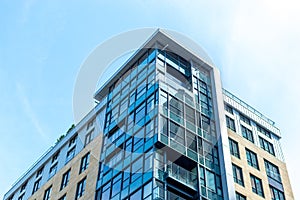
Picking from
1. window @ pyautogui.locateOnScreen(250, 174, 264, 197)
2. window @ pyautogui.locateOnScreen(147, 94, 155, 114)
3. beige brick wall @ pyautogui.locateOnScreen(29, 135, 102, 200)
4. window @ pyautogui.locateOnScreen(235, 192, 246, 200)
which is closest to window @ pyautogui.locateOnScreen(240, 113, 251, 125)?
window @ pyautogui.locateOnScreen(250, 174, 264, 197)

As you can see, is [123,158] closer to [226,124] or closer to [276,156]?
[226,124]

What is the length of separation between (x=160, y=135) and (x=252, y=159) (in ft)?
37.2

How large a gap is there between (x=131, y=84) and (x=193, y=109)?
6.35 metres

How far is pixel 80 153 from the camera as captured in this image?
47062 mm

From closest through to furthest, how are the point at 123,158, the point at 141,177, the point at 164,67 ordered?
the point at 141,177, the point at 123,158, the point at 164,67

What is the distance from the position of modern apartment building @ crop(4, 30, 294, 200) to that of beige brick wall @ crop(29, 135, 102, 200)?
121 mm

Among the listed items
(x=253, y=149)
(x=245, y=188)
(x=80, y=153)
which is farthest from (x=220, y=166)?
(x=80, y=153)

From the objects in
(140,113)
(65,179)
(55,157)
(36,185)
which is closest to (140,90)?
(140,113)

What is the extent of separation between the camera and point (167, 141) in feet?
117

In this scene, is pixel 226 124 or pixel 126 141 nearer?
pixel 126 141

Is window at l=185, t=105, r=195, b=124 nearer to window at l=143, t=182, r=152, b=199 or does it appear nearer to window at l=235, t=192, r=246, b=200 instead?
window at l=235, t=192, r=246, b=200

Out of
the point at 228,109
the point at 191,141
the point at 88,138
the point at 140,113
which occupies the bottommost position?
the point at 191,141

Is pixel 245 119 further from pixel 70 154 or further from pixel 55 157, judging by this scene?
pixel 55 157

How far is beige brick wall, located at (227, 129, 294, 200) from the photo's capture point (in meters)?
39.7
